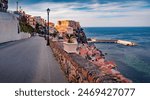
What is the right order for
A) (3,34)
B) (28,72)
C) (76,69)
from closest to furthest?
(76,69) → (28,72) → (3,34)

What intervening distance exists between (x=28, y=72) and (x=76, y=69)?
304 cm

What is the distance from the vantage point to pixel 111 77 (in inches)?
200

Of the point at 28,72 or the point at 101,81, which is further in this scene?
the point at 28,72

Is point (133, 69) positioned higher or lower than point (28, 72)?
lower

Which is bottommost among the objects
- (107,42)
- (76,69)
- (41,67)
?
(107,42)

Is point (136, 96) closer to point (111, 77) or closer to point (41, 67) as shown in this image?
point (111, 77)

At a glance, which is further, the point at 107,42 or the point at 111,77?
the point at 107,42

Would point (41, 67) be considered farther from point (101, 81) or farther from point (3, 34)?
point (3, 34)

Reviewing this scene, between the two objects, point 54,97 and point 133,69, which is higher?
point 54,97

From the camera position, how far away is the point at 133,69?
3497 centimetres

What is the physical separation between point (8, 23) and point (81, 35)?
60779 mm

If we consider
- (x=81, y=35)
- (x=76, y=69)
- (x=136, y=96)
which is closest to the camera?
(x=136, y=96)

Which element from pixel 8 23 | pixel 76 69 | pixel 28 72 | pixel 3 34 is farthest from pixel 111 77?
pixel 8 23

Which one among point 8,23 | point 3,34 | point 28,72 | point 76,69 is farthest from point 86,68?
point 8,23
